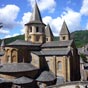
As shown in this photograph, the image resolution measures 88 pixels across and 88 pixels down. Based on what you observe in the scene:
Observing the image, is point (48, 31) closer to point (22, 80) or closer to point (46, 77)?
point (46, 77)

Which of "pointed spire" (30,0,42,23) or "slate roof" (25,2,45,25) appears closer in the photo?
"slate roof" (25,2,45,25)

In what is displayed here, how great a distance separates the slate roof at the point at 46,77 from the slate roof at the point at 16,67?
2.04 meters

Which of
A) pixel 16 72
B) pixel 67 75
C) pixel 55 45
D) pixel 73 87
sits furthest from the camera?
pixel 55 45

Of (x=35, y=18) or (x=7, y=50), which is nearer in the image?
(x=7, y=50)

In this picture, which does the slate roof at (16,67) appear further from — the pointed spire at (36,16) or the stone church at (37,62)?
the pointed spire at (36,16)

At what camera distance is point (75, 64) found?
46.3m

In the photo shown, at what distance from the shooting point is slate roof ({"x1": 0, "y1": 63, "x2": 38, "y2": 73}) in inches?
1489

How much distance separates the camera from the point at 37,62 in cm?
4150

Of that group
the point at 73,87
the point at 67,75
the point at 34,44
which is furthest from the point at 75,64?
the point at 73,87

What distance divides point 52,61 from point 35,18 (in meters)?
11.7

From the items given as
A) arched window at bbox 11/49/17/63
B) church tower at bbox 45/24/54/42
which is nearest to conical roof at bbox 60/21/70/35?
church tower at bbox 45/24/54/42

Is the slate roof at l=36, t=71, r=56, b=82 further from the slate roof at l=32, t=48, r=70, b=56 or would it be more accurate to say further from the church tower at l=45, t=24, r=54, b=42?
the church tower at l=45, t=24, r=54, b=42

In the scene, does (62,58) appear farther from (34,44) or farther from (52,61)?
(34,44)

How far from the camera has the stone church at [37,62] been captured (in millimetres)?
37781
